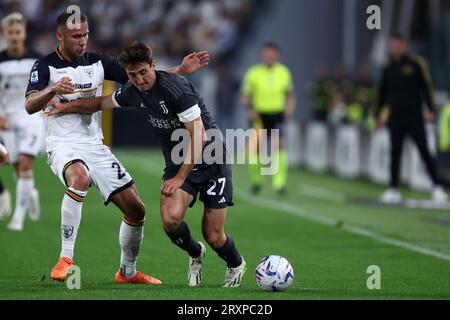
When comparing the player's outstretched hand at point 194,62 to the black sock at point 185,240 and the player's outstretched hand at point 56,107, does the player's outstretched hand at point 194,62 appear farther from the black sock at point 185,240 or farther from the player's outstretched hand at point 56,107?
the black sock at point 185,240

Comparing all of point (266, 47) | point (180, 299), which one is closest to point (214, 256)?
point (180, 299)

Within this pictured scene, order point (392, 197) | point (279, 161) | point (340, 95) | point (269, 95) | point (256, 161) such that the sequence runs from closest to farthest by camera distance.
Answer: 1. point (392, 197)
2. point (279, 161)
3. point (256, 161)
4. point (269, 95)
5. point (340, 95)

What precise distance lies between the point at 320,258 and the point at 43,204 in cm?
680

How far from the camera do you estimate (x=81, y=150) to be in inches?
375

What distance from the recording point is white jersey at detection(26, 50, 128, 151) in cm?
947

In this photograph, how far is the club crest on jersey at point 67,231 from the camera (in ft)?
30.4

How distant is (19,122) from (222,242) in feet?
17.3

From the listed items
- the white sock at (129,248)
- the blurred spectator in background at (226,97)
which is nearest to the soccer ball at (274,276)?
the white sock at (129,248)

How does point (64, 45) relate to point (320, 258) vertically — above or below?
above

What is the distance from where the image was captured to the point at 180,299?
830cm

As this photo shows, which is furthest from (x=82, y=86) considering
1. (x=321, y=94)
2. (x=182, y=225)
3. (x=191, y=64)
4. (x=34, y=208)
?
(x=321, y=94)

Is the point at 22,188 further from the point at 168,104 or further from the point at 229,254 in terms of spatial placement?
the point at 168,104

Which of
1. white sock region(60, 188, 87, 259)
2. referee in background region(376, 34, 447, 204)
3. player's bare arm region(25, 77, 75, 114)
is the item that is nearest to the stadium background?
white sock region(60, 188, 87, 259)

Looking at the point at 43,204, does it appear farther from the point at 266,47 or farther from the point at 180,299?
the point at 180,299
